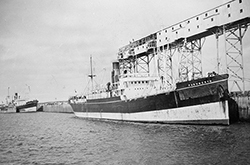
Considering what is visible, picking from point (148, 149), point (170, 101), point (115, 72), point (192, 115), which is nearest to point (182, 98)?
point (170, 101)

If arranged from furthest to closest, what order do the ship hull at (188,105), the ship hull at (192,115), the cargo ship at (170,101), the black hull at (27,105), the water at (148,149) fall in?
1. the black hull at (27,105)
2. the cargo ship at (170,101)
3. the ship hull at (188,105)
4. the ship hull at (192,115)
5. the water at (148,149)

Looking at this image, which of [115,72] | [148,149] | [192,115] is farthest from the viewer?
[115,72]

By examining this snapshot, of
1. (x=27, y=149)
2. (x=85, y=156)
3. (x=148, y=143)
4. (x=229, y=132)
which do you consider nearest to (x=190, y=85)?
(x=229, y=132)

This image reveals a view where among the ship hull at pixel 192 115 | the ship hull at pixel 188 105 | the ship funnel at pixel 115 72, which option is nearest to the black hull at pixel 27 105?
the ship funnel at pixel 115 72

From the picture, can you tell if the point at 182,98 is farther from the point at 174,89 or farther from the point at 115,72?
the point at 115,72

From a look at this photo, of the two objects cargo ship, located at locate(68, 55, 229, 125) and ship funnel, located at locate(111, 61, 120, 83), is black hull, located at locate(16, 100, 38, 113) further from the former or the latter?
cargo ship, located at locate(68, 55, 229, 125)

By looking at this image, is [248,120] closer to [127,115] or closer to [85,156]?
[127,115]

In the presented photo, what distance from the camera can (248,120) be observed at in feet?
75.2

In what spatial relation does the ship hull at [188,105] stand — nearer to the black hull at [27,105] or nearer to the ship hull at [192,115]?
the ship hull at [192,115]

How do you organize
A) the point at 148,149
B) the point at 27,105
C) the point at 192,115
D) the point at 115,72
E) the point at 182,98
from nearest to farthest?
1. the point at 148,149
2. the point at 192,115
3. the point at 182,98
4. the point at 115,72
5. the point at 27,105

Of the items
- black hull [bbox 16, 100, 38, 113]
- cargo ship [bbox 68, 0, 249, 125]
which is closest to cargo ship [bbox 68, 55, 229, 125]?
cargo ship [bbox 68, 0, 249, 125]

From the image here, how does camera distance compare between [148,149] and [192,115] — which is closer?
[148,149]

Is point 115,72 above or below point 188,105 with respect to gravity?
above

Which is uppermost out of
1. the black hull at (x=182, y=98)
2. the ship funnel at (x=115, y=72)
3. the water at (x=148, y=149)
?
the ship funnel at (x=115, y=72)
